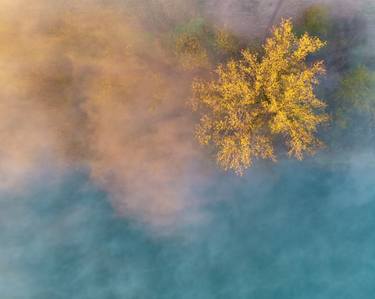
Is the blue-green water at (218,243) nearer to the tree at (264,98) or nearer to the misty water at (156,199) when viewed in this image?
the misty water at (156,199)

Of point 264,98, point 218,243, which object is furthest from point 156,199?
point 264,98

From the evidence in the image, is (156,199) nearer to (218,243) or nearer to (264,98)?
(218,243)

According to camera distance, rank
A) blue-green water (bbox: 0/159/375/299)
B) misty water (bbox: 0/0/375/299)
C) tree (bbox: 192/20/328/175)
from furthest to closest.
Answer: blue-green water (bbox: 0/159/375/299), misty water (bbox: 0/0/375/299), tree (bbox: 192/20/328/175)

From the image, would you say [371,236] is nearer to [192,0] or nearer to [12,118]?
[192,0]

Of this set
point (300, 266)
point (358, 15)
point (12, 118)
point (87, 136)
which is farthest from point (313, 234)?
point (12, 118)

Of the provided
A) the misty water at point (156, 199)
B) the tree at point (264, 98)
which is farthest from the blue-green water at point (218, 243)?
the tree at point (264, 98)

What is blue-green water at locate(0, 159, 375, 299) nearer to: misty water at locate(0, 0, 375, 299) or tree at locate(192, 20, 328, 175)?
misty water at locate(0, 0, 375, 299)

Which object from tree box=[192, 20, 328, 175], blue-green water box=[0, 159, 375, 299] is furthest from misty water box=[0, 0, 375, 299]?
tree box=[192, 20, 328, 175]
